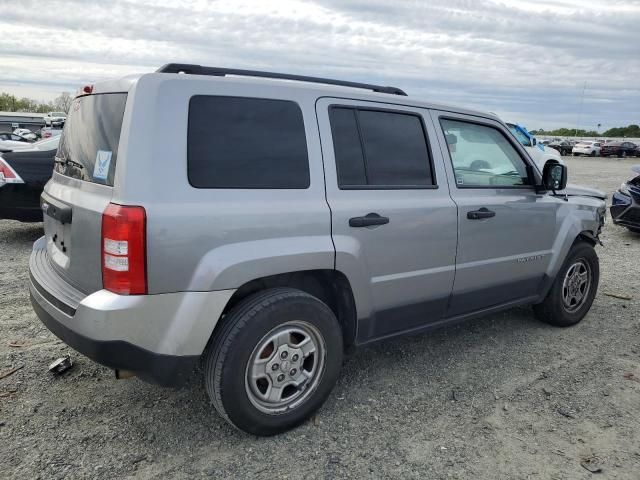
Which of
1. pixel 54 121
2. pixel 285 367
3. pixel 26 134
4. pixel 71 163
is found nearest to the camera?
pixel 285 367

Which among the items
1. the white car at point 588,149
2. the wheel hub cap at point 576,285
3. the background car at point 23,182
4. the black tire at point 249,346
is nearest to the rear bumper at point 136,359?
the black tire at point 249,346

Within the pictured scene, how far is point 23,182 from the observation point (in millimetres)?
6621

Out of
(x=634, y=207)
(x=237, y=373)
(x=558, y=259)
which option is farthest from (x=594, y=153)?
(x=237, y=373)

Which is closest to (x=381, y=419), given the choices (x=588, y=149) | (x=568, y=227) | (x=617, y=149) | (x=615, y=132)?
(x=568, y=227)

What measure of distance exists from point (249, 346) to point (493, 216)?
2.07 meters

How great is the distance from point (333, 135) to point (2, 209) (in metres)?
5.26

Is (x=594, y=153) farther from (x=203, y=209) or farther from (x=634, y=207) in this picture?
(x=203, y=209)

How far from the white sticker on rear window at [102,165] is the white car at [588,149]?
47.4 m

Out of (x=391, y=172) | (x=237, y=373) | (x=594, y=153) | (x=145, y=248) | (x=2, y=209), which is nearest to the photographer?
(x=145, y=248)

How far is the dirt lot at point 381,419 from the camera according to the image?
108 inches

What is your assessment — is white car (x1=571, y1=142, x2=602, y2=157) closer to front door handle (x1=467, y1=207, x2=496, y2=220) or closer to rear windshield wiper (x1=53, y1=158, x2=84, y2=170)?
front door handle (x1=467, y1=207, x2=496, y2=220)

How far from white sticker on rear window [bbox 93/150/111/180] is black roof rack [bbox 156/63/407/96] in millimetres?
499

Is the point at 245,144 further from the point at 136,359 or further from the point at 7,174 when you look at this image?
the point at 7,174

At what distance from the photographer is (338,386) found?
3.56m
